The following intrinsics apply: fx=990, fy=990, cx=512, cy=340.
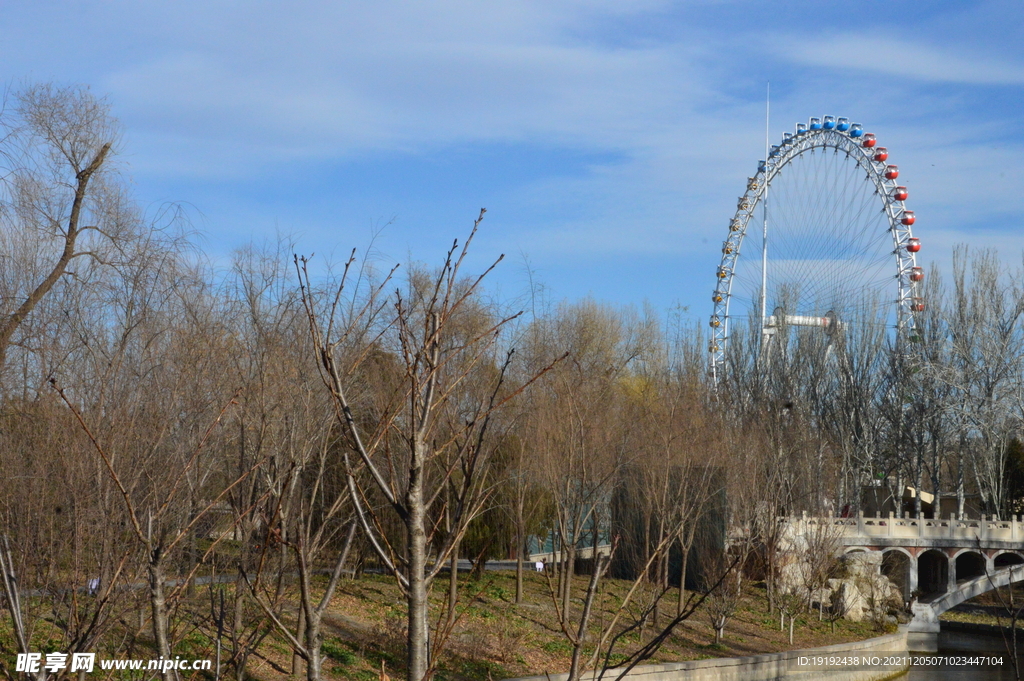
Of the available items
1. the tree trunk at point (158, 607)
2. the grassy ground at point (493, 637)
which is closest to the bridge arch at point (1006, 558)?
the grassy ground at point (493, 637)

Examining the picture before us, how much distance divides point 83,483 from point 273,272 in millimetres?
7180

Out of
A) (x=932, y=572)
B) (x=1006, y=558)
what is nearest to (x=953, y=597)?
(x=932, y=572)

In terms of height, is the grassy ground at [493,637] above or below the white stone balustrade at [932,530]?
below

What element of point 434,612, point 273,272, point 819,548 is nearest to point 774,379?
point 819,548

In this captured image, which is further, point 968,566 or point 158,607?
point 968,566

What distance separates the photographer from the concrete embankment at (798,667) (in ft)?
53.6

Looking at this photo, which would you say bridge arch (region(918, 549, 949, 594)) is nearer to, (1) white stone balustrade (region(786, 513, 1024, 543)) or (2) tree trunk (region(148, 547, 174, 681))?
(1) white stone balustrade (region(786, 513, 1024, 543))

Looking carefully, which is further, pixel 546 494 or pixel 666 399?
pixel 666 399

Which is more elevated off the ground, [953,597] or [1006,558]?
[1006,558]

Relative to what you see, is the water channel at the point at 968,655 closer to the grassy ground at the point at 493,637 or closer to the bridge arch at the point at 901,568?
the bridge arch at the point at 901,568

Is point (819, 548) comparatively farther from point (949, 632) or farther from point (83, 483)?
point (83, 483)

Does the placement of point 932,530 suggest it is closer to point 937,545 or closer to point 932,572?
point 937,545

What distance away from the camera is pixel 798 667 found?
19516 millimetres

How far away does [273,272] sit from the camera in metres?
13.3
